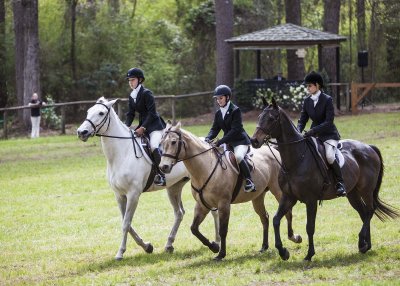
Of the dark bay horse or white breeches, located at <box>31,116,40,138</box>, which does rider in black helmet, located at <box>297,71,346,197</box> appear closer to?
the dark bay horse

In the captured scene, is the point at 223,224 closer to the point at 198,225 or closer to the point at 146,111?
the point at 198,225

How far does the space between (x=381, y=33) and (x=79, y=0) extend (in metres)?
16.7

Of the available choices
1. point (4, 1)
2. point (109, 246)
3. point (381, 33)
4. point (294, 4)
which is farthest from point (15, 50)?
point (109, 246)

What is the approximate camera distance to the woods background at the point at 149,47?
145ft

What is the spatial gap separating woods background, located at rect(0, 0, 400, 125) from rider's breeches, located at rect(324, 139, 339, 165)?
1142 inches

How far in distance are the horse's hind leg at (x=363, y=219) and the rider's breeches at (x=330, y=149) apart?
3.05 ft

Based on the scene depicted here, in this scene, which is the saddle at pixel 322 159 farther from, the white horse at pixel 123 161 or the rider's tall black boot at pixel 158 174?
the rider's tall black boot at pixel 158 174

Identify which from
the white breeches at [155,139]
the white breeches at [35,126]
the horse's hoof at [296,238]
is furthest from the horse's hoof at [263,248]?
the white breeches at [35,126]

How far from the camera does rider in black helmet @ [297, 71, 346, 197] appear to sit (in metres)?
12.1

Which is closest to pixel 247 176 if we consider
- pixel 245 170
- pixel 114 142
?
pixel 245 170

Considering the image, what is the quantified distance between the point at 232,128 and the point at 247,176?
28.7 inches

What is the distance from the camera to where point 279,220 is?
11.7 m

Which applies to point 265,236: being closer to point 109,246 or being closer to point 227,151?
point 227,151

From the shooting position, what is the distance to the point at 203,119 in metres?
37.9
